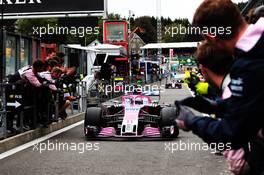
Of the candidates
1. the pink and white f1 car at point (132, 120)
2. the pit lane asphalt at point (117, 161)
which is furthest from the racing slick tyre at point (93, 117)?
the pit lane asphalt at point (117, 161)

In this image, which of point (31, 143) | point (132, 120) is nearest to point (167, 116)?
point (132, 120)

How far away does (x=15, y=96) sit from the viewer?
11438 mm

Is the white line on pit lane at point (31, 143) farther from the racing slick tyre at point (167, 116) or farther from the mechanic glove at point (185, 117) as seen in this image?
the mechanic glove at point (185, 117)

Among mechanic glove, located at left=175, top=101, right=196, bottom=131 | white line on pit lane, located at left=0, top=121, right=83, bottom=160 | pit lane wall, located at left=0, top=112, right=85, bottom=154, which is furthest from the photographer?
pit lane wall, located at left=0, top=112, right=85, bottom=154

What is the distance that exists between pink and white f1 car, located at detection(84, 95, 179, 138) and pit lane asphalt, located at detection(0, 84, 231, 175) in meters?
0.47

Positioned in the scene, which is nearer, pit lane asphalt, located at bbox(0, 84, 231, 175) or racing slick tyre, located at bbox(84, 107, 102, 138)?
pit lane asphalt, located at bbox(0, 84, 231, 175)

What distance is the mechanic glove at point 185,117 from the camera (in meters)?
2.49

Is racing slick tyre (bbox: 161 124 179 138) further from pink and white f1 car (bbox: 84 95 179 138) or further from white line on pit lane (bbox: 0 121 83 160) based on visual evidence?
white line on pit lane (bbox: 0 121 83 160)

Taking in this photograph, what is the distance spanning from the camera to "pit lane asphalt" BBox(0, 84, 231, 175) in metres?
7.80

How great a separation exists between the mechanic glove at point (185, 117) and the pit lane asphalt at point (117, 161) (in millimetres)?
5122

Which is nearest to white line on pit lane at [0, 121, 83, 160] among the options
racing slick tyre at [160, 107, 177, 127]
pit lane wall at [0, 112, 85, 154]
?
pit lane wall at [0, 112, 85, 154]

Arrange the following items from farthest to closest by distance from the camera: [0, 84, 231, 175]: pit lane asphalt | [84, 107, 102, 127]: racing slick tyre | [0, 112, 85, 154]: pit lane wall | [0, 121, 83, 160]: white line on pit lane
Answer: [84, 107, 102, 127]: racing slick tyre → [0, 112, 85, 154]: pit lane wall → [0, 121, 83, 160]: white line on pit lane → [0, 84, 231, 175]: pit lane asphalt

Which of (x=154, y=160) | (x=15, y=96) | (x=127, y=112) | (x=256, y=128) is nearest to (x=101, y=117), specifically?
(x=127, y=112)

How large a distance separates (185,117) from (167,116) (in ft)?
30.2
